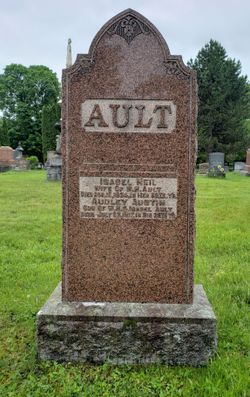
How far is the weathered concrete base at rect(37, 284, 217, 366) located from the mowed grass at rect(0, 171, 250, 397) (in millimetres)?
77

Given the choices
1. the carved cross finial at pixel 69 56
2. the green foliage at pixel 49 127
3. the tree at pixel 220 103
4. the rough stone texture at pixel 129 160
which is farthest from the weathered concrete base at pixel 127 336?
the green foliage at pixel 49 127

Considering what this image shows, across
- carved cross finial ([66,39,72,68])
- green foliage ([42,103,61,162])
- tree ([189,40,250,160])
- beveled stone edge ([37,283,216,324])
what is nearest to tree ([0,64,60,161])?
green foliage ([42,103,61,162])

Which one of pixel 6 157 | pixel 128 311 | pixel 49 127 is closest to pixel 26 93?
pixel 49 127

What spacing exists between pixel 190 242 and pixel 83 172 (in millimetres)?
965

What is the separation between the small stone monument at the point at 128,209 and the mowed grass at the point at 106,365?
6.4 inches

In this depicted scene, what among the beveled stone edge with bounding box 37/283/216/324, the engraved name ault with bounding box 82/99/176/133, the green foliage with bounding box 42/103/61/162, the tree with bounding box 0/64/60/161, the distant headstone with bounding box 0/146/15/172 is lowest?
the beveled stone edge with bounding box 37/283/216/324

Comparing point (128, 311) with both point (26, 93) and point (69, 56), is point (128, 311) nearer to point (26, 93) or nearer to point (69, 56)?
point (69, 56)

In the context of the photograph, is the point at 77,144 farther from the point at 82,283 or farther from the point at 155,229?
the point at 82,283

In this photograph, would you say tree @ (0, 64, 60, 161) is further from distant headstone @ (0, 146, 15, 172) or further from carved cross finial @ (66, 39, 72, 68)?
carved cross finial @ (66, 39, 72, 68)

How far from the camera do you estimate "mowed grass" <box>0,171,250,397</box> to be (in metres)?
2.54

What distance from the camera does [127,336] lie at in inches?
112

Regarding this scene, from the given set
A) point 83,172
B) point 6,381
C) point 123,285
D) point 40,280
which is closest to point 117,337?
point 123,285

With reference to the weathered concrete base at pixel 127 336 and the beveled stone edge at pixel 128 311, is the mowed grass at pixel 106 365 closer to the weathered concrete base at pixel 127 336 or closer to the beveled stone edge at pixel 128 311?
the weathered concrete base at pixel 127 336

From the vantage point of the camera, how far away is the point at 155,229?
3.00 m
